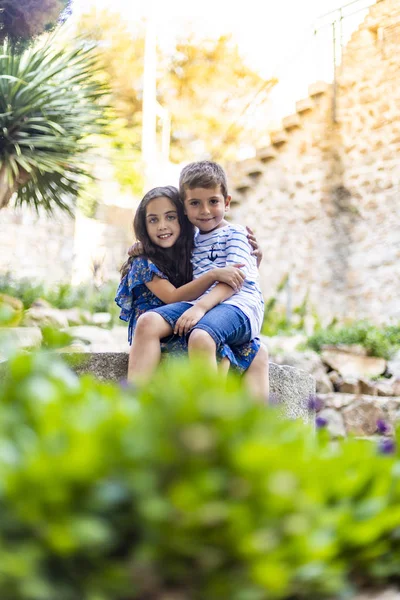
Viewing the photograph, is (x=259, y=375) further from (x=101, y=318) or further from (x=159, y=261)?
(x=101, y=318)

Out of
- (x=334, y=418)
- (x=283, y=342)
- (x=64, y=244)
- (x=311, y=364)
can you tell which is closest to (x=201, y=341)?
(x=334, y=418)

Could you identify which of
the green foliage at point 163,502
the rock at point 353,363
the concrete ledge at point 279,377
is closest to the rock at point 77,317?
the rock at point 353,363

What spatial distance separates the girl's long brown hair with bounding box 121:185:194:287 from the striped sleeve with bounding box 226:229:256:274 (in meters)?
0.16

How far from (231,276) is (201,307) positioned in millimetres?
140

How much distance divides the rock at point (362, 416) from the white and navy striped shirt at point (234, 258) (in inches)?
104

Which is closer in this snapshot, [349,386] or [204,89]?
[349,386]

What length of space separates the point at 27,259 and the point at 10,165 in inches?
140

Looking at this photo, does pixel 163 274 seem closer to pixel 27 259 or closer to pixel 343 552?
pixel 343 552

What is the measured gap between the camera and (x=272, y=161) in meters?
7.44

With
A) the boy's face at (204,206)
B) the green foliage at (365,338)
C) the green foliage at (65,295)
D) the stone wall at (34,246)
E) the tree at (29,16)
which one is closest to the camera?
the boy's face at (204,206)

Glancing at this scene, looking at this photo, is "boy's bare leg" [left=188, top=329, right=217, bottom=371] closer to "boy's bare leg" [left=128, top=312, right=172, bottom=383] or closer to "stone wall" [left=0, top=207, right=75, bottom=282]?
"boy's bare leg" [left=128, top=312, right=172, bottom=383]

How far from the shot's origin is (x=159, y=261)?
216 centimetres

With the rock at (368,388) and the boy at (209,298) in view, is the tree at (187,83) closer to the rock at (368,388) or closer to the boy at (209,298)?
the rock at (368,388)

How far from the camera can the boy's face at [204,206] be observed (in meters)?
2.12
